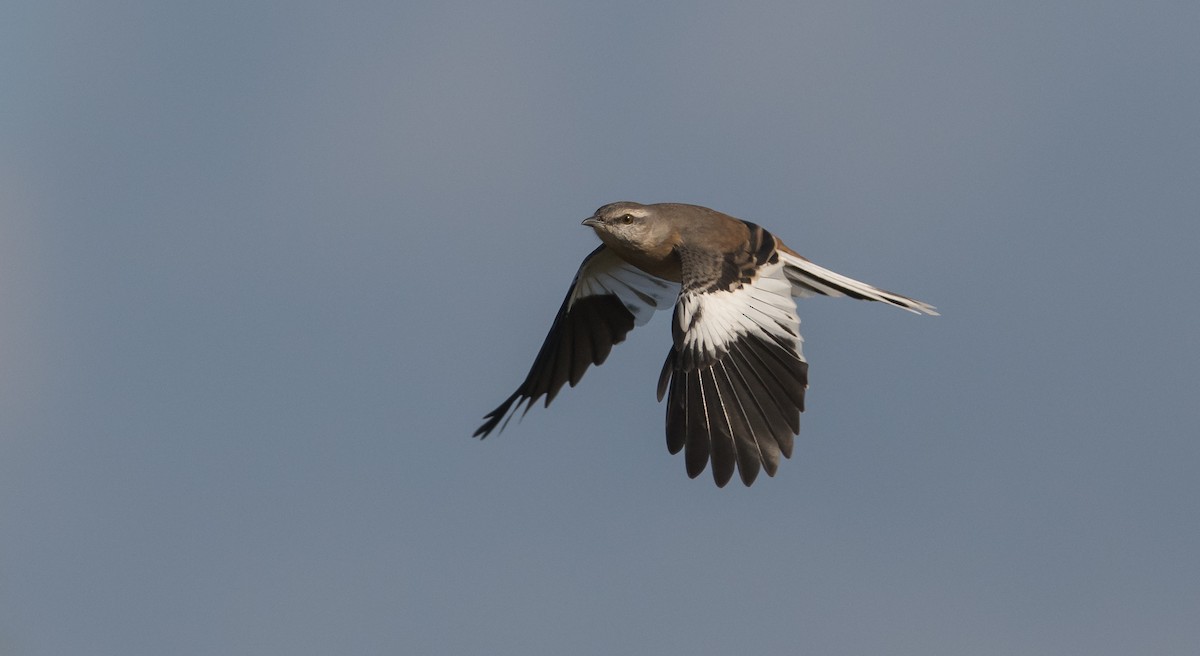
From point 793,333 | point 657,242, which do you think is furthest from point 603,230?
point 793,333

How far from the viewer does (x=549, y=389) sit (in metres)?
12.7

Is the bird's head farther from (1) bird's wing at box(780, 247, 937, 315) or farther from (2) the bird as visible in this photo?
(1) bird's wing at box(780, 247, 937, 315)

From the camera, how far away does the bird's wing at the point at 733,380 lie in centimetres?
1016

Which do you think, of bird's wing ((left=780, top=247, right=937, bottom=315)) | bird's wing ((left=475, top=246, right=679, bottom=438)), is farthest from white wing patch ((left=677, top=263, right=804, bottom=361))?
bird's wing ((left=475, top=246, right=679, bottom=438))

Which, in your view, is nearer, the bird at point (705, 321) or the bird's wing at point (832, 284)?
the bird at point (705, 321)

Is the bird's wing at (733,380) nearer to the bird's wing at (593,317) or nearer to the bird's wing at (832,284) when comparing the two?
the bird's wing at (832,284)

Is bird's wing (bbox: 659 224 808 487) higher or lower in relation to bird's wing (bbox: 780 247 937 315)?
lower

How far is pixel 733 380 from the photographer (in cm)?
1045

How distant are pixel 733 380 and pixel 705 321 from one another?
1.77ft

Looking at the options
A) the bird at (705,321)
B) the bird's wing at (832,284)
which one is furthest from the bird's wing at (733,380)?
the bird's wing at (832,284)

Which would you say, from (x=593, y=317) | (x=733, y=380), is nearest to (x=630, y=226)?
(x=593, y=317)

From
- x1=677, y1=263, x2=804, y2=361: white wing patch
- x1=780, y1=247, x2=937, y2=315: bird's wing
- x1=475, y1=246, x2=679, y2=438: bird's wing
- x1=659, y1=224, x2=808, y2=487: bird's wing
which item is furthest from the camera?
x1=475, y1=246, x2=679, y2=438: bird's wing

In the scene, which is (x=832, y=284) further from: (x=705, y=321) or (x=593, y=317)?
(x=593, y=317)

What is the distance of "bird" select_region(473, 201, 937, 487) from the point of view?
10234 mm
